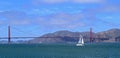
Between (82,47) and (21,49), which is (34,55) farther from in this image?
(82,47)

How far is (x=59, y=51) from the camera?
2789cm

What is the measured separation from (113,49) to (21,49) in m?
5.12

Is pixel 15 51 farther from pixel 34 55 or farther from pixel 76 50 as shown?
pixel 76 50

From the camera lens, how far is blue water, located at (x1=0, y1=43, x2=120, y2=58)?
2766 centimetres

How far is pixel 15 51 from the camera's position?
92.2 ft

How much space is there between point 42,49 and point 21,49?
1.19 metres

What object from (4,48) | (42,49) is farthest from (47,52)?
(4,48)

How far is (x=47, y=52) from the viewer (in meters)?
27.9

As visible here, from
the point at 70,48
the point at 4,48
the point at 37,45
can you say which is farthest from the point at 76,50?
the point at 4,48

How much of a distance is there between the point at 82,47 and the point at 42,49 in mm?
2227

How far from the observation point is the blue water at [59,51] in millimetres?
27656

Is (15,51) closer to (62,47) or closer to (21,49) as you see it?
(21,49)

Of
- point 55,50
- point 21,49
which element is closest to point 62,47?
point 55,50

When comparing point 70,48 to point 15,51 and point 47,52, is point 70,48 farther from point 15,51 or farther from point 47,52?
point 15,51
